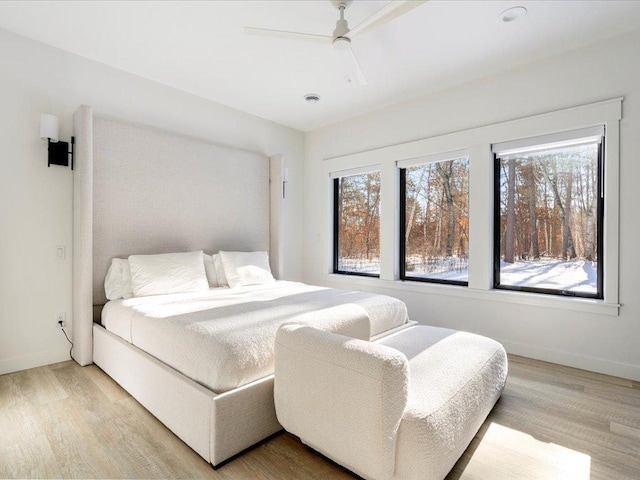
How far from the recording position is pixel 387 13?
2012 mm

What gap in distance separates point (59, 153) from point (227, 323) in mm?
2197

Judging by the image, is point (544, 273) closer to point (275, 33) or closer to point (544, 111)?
point (544, 111)

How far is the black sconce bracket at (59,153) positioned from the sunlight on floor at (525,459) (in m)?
3.58

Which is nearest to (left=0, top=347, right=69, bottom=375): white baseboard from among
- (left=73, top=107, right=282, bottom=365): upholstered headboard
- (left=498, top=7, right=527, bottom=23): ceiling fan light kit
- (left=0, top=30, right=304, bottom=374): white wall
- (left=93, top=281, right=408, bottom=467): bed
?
(left=0, top=30, right=304, bottom=374): white wall

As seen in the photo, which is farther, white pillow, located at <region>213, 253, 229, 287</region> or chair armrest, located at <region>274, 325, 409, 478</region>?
white pillow, located at <region>213, 253, 229, 287</region>

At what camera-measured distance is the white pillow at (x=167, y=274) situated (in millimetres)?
2910

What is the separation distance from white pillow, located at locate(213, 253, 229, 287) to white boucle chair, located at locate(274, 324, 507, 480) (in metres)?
2.02

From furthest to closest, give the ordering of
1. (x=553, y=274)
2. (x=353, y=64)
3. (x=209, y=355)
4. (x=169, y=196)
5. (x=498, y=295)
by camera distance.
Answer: (x=169, y=196), (x=498, y=295), (x=553, y=274), (x=353, y=64), (x=209, y=355)

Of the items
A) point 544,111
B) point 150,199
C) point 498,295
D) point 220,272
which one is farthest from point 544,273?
point 150,199

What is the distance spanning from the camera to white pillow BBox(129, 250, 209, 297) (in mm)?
2910

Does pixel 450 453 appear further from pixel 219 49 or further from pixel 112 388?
pixel 219 49

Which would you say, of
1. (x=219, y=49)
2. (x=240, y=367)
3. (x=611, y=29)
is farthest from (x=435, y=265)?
(x=219, y=49)

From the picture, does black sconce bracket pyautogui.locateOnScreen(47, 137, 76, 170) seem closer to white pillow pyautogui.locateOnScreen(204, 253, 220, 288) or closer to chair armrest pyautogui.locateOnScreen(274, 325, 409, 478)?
white pillow pyautogui.locateOnScreen(204, 253, 220, 288)

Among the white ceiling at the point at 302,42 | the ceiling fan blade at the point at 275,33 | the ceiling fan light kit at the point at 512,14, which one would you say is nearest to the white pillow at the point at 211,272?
the white ceiling at the point at 302,42
